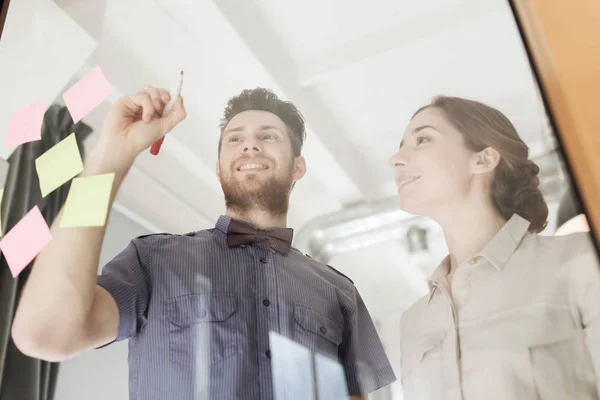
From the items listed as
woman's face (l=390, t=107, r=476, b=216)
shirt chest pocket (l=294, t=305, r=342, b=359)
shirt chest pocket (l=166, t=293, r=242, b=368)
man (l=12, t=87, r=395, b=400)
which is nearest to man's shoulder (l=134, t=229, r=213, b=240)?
man (l=12, t=87, r=395, b=400)

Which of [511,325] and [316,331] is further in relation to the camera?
[316,331]

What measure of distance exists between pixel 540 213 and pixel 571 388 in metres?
0.21

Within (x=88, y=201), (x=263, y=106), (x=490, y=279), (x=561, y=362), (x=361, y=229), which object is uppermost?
(x=263, y=106)

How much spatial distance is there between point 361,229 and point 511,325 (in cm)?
26

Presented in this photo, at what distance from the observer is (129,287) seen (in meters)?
0.83

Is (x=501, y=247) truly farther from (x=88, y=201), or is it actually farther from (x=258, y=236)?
(x=88, y=201)

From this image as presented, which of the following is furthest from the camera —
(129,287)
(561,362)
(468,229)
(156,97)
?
(156,97)

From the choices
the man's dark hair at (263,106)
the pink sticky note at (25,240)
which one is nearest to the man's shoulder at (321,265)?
the man's dark hair at (263,106)

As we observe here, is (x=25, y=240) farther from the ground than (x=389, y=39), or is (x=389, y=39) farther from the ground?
(x=389, y=39)

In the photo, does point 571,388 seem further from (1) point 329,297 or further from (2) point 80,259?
(2) point 80,259

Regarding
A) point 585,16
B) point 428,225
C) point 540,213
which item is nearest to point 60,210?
point 428,225

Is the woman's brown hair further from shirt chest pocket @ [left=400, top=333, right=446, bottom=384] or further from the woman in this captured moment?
shirt chest pocket @ [left=400, top=333, right=446, bottom=384]

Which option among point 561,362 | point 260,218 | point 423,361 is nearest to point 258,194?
point 260,218

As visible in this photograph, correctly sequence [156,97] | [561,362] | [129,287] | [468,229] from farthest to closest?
[156,97] → [129,287] → [468,229] → [561,362]
